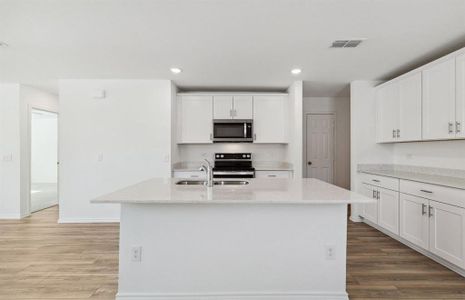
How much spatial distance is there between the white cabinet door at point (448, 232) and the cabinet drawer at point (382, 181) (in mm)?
600

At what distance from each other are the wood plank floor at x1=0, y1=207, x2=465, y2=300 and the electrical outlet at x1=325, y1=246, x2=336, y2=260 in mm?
441

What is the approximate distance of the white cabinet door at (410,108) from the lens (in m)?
3.35

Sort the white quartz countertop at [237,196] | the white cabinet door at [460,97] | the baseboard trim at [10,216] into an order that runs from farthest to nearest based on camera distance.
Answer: the baseboard trim at [10,216] → the white cabinet door at [460,97] → the white quartz countertop at [237,196]

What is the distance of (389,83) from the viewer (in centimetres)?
391

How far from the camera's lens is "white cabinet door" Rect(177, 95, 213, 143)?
4.72 m

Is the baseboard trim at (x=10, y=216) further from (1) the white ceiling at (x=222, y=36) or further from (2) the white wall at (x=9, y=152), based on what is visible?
(1) the white ceiling at (x=222, y=36)

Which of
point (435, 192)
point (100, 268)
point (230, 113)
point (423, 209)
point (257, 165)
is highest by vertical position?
point (230, 113)

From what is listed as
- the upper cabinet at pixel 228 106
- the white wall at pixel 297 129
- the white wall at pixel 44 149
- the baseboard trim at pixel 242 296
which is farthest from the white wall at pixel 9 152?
the white wall at pixel 44 149

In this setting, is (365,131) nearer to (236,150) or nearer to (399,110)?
(399,110)

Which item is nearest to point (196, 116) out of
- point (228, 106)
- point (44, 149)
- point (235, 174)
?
point (228, 106)

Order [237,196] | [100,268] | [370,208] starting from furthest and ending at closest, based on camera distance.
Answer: [370,208] < [100,268] < [237,196]

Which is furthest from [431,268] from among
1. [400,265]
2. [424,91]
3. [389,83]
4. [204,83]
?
[204,83]

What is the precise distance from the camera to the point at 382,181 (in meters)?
3.63

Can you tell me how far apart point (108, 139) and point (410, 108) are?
A: 4.39 metres
